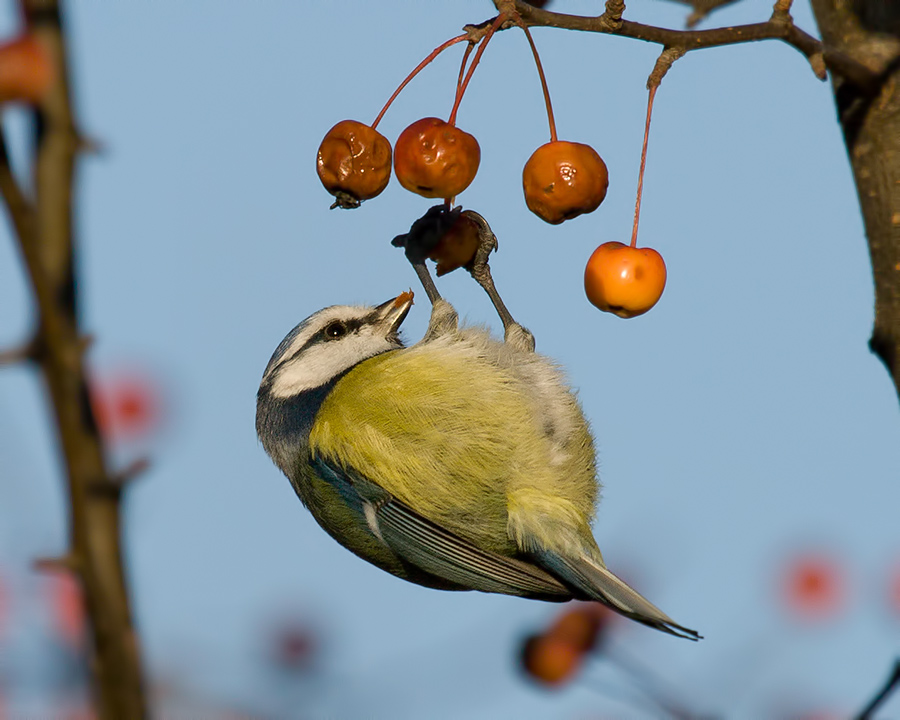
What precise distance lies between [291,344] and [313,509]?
0.63m

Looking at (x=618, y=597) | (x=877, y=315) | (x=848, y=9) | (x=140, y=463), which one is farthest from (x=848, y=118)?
(x=140, y=463)

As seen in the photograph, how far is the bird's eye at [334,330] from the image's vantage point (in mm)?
3908

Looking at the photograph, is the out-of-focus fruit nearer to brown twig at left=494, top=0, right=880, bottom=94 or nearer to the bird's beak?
brown twig at left=494, top=0, right=880, bottom=94

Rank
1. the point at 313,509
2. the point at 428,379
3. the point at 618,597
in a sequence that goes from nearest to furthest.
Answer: the point at 618,597 → the point at 428,379 → the point at 313,509

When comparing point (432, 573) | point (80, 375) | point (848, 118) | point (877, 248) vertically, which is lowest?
point (432, 573)

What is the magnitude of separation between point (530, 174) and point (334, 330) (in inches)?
59.5

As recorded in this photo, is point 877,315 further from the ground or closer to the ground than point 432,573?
further from the ground

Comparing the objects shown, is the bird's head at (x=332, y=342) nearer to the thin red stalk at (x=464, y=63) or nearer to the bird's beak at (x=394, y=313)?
the bird's beak at (x=394, y=313)

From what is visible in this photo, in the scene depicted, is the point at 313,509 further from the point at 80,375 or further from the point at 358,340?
the point at 80,375

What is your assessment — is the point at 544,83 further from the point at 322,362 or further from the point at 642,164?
the point at 322,362

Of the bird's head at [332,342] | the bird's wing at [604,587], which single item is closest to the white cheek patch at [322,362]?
the bird's head at [332,342]

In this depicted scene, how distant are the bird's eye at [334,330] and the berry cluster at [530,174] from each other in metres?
1.22

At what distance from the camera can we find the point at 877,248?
214 cm

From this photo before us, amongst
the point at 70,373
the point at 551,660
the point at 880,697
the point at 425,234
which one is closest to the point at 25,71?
the point at 70,373
